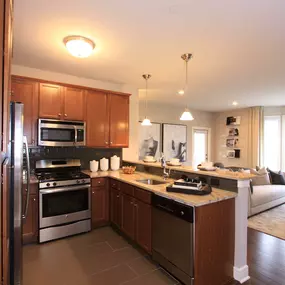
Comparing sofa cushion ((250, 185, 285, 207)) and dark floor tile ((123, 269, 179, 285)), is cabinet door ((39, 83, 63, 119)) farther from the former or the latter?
sofa cushion ((250, 185, 285, 207))

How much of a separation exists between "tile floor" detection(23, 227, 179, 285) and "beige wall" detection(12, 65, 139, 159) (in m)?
1.89

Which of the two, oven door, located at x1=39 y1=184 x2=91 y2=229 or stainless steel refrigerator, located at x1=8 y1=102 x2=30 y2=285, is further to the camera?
oven door, located at x1=39 y1=184 x2=91 y2=229

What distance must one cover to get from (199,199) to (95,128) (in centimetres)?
237

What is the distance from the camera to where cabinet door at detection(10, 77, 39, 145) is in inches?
122

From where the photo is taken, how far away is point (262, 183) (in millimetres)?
5238

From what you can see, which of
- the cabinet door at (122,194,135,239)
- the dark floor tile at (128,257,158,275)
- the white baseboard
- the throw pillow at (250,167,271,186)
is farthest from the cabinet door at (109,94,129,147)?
the throw pillow at (250,167,271,186)

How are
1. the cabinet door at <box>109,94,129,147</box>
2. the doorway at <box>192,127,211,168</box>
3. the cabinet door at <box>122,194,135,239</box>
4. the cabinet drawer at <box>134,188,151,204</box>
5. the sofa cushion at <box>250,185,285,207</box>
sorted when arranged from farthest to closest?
the doorway at <box>192,127,211,168</box> < the sofa cushion at <box>250,185,285,207</box> < the cabinet door at <box>109,94,129,147</box> < the cabinet door at <box>122,194,135,239</box> < the cabinet drawer at <box>134,188,151,204</box>

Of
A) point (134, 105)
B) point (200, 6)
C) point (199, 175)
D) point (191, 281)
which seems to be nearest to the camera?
point (200, 6)

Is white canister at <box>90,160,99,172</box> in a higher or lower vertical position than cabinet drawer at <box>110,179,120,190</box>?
higher

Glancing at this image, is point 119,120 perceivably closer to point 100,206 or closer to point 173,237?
point 100,206

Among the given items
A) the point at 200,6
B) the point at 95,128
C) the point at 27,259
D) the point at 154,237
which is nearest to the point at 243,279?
the point at 154,237

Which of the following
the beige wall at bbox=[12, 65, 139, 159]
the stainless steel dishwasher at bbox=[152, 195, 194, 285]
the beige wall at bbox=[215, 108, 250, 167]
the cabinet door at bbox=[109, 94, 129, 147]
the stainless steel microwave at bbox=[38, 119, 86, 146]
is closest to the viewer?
the stainless steel dishwasher at bbox=[152, 195, 194, 285]

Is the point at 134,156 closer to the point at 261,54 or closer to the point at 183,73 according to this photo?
the point at 183,73

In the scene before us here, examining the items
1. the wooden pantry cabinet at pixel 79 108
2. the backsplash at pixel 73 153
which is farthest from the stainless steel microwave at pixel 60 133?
the backsplash at pixel 73 153
